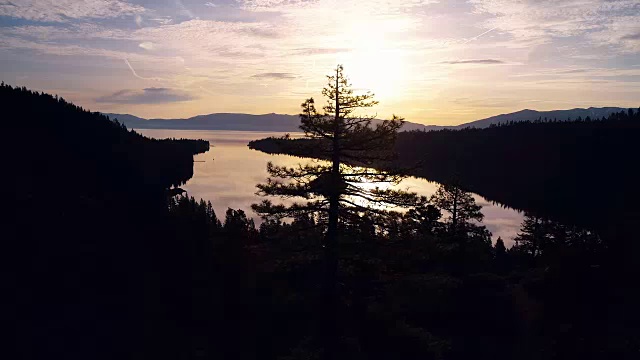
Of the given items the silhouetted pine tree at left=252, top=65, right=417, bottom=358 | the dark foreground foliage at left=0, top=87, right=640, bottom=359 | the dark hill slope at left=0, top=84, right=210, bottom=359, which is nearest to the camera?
the silhouetted pine tree at left=252, top=65, right=417, bottom=358

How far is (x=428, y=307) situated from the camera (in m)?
25.3

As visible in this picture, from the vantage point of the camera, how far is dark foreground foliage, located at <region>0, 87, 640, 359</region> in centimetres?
1554

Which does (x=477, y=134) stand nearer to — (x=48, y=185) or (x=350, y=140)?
(x=48, y=185)

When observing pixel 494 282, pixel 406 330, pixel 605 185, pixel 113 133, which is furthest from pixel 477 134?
pixel 406 330

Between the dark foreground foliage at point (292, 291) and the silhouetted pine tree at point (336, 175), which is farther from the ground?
the silhouetted pine tree at point (336, 175)

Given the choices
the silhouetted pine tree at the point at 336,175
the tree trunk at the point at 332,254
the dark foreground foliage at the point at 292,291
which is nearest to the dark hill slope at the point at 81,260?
the dark foreground foliage at the point at 292,291

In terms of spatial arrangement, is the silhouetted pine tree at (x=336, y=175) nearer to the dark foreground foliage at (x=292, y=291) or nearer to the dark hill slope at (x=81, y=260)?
the dark foreground foliage at (x=292, y=291)

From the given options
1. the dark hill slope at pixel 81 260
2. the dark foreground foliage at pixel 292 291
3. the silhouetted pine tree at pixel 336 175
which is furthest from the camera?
the dark hill slope at pixel 81 260

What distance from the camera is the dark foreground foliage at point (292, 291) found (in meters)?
15.5

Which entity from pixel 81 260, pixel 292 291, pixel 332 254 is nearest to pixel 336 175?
pixel 332 254

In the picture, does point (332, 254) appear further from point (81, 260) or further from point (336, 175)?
point (81, 260)

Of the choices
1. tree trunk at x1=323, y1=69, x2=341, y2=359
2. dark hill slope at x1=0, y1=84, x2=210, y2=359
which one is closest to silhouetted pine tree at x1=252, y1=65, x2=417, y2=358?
tree trunk at x1=323, y1=69, x2=341, y2=359

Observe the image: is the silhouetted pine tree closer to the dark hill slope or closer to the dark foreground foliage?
the dark foreground foliage

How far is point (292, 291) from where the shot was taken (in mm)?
30781
